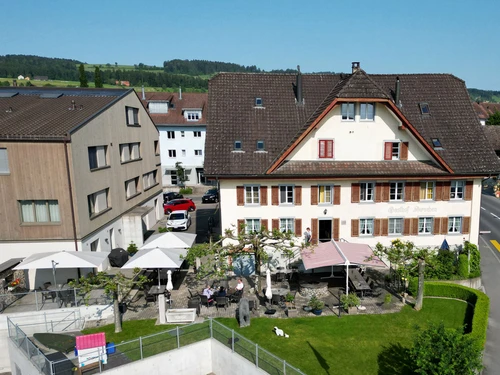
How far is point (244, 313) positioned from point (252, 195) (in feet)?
27.9

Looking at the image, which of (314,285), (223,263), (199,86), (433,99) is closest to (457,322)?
(314,285)

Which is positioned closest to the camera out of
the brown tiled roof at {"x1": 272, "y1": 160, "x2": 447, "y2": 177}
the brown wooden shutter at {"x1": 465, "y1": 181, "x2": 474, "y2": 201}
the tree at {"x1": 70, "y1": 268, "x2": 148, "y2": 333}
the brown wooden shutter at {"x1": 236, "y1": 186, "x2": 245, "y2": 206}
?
the tree at {"x1": 70, "y1": 268, "x2": 148, "y2": 333}

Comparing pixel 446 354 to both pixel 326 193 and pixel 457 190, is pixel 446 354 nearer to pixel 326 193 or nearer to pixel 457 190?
pixel 326 193

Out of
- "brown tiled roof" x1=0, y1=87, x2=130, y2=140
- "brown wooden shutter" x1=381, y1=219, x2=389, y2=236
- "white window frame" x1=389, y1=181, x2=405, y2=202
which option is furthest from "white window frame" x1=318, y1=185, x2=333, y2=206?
"brown tiled roof" x1=0, y1=87, x2=130, y2=140

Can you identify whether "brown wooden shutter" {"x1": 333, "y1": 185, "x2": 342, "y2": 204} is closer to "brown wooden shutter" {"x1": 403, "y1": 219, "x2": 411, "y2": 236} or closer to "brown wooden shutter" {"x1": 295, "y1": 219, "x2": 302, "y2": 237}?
"brown wooden shutter" {"x1": 295, "y1": 219, "x2": 302, "y2": 237}

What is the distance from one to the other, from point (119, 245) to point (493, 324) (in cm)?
2389

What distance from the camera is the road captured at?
636 inches

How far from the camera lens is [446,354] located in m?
11.7

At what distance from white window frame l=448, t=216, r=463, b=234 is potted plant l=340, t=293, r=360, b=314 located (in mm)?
10665

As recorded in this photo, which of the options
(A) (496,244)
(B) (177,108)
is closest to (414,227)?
(A) (496,244)

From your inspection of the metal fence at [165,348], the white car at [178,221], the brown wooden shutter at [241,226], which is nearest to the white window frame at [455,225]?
the brown wooden shutter at [241,226]

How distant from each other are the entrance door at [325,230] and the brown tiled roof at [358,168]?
3.22 meters

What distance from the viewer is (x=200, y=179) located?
5703 cm

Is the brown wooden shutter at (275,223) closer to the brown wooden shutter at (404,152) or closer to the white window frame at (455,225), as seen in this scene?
the brown wooden shutter at (404,152)
